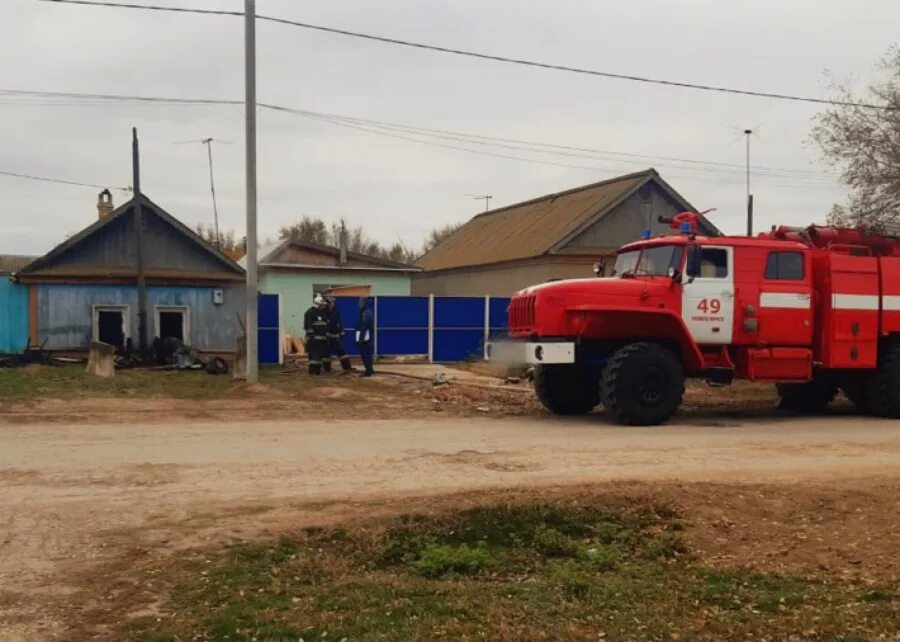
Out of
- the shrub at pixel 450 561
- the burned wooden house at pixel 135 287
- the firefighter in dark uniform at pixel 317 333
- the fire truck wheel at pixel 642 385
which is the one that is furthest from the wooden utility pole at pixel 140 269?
the shrub at pixel 450 561

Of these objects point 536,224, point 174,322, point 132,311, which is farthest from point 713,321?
point 536,224

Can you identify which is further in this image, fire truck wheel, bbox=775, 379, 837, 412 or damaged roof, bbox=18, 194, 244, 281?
damaged roof, bbox=18, 194, 244, 281

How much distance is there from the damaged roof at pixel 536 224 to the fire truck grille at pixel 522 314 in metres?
15.9

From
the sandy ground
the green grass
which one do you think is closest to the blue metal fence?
the sandy ground

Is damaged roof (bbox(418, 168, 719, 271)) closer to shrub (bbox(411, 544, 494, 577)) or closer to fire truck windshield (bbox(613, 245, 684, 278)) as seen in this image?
fire truck windshield (bbox(613, 245, 684, 278))

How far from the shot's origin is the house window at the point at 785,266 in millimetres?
13867

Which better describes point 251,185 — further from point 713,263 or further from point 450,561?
point 450,561

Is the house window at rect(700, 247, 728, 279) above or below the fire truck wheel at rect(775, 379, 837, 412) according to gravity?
above

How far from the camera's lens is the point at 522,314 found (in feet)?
44.5

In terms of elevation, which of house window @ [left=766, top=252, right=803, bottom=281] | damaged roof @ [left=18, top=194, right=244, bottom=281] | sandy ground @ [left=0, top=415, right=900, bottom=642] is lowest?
sandy ground @ [left=0, top=415, right=900, bottom=642]

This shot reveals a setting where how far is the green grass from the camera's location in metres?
4.66

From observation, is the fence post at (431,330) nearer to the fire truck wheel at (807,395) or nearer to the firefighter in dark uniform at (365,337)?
the firefighter in dark uniform at (365,337)

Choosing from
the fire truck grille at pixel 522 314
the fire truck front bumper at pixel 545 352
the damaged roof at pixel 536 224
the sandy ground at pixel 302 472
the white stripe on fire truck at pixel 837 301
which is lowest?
the sandy ground at pixel 302 472

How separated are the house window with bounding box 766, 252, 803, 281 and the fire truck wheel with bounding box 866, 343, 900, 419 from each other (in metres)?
2.30
